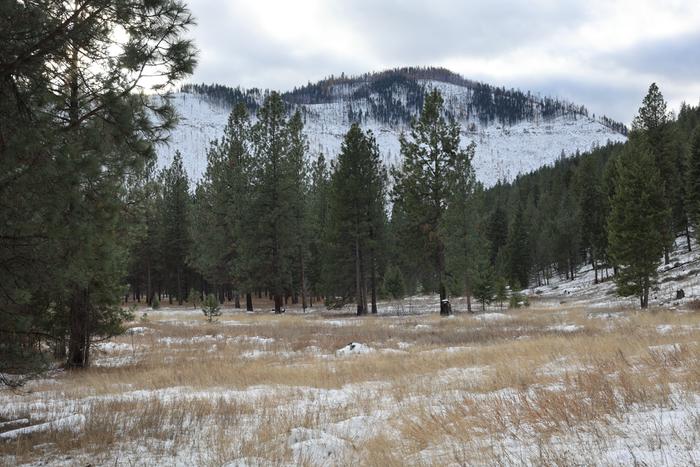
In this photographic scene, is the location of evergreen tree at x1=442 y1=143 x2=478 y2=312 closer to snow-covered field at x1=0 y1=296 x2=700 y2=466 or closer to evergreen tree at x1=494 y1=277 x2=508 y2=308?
evergreen tree at x1=494 y1=277 x2=508 y2=308

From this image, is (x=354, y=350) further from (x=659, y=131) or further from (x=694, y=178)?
(x=659, y=131)

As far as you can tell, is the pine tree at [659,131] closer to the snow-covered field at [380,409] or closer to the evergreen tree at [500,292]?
the evergreen tree at [500,292]

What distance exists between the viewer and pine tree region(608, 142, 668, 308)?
82.8 ft

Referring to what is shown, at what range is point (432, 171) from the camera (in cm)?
3042

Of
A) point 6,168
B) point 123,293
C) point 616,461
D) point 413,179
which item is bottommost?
point 616,461

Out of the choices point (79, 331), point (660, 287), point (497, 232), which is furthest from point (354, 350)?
point (497, 232)

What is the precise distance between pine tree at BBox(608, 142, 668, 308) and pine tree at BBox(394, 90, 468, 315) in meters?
9.29

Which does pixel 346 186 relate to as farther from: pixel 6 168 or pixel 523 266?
pixel 523 266

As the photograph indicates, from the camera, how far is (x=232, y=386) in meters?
10.3

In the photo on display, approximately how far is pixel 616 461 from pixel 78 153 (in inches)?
232

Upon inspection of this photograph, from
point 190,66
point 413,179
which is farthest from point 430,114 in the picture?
point 190,66

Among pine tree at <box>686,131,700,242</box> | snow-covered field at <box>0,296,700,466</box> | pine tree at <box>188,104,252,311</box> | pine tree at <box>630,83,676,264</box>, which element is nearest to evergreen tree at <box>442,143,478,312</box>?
snow-covered field at <box>0,296,700,466</box>

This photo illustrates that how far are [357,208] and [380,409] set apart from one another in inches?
1029

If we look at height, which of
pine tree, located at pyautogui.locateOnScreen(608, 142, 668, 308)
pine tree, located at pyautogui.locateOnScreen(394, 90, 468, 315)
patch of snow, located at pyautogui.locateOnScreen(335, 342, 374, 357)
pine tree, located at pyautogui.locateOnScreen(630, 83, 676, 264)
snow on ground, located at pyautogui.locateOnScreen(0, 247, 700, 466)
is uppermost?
pine tree, located at pyautogui.locateOnScreen(630, 83, 676, 264)
